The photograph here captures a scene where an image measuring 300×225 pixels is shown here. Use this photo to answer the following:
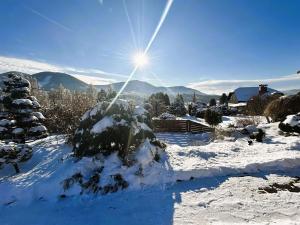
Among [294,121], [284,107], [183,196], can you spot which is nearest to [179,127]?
[284,107]

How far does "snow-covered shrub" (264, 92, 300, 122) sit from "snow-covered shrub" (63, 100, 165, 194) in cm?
1179

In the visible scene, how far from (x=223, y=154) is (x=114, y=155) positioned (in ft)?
13.0

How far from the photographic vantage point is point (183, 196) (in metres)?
5.96

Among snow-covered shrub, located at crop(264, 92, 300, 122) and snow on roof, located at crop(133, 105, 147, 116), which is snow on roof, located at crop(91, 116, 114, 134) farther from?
snow-covered shrub, located at crop(264, 92, 300, 122)

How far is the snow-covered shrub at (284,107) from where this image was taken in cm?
1631

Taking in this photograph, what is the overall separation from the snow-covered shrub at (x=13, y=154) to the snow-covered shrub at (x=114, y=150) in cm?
260

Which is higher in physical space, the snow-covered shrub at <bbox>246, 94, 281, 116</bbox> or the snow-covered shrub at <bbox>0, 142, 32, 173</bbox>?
the snow-covered shrub at <bbox>246, 94, 281, 116</bbox>

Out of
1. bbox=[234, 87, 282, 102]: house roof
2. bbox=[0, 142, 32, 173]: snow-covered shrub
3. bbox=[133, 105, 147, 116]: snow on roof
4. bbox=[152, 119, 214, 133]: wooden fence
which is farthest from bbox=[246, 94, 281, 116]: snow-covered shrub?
bbox=[234, 87, 282, 102]: house roof

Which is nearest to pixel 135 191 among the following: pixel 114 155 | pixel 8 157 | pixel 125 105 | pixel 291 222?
pixel 114 155

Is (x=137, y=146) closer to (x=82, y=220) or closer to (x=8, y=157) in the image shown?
(x=82, y=220)

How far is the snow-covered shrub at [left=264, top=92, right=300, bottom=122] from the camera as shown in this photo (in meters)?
16.3

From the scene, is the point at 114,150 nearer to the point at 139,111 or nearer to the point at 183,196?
the point at 139,111

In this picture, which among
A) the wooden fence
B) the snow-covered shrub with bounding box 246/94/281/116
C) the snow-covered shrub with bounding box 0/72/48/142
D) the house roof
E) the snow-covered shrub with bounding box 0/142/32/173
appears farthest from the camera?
the house roof

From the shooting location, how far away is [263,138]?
11.7 meters
